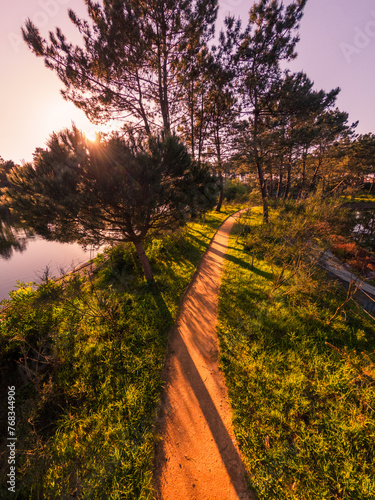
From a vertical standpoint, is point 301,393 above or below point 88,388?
above

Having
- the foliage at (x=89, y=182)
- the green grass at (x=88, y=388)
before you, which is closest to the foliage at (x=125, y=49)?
the foliage at (x=89, y=182)

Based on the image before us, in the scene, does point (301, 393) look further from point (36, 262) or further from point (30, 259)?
point (30, 259)

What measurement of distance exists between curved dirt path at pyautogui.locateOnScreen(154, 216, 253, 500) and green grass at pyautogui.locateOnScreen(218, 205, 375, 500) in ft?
0.90

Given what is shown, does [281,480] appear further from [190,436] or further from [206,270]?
[206,270]

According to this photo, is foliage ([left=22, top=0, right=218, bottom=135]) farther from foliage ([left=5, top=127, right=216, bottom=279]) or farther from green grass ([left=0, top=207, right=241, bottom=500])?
green grass ([left=0, top=207, right=241, bottom=500])

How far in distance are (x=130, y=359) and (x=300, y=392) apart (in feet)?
14.7

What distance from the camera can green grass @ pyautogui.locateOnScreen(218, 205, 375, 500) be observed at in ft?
9.66

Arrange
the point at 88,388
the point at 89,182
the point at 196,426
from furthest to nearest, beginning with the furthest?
1. the point at 89,182
2. the point at 88,388
3. the point at 196,426

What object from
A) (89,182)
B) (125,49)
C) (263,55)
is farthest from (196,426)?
(263,55)

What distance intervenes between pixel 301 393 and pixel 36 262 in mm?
18664

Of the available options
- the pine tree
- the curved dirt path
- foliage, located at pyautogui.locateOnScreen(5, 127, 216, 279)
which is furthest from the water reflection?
the pine tree

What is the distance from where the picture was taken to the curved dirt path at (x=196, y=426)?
9.84 ft

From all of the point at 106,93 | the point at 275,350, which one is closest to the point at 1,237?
the point at 106,93

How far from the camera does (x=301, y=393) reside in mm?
3998
